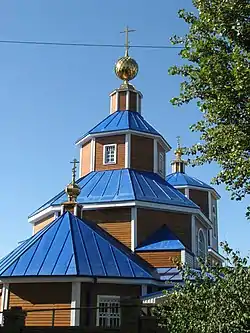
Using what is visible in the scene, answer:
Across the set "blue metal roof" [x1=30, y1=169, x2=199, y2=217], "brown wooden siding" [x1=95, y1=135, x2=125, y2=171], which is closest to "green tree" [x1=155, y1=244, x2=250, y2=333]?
"blue metal roof" [x1=30, y1=169, x2=199, y2=217]

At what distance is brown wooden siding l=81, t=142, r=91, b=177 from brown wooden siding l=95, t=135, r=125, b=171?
51cm

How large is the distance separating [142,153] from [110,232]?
163 inches

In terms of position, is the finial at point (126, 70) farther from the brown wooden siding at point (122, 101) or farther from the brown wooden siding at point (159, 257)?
the brown wooden siding at point (159, 257)

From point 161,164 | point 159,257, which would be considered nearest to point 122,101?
point 161,164

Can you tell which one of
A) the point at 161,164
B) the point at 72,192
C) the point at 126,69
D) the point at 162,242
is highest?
the point at 126,69

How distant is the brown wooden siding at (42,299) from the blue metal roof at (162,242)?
418 centimetres

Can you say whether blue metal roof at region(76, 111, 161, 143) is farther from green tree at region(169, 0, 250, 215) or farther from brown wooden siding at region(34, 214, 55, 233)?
green tree at region(169, 0, 250, 215)

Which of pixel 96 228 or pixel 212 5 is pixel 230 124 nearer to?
pixel 212 5

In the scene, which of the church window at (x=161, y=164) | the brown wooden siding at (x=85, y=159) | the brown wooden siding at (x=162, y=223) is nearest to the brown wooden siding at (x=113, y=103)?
the brown wooden siding at (x=85, y=159)

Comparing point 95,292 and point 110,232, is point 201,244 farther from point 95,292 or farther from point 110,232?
point 95,292

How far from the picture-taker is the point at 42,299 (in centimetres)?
1598

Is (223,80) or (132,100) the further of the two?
(132,100)

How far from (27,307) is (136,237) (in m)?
5.04

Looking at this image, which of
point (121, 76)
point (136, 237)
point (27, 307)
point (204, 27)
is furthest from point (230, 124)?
point (121, 76)
